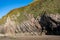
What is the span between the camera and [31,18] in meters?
93.6

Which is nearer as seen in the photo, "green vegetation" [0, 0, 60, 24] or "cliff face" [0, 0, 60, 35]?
"cliff face" [0, 0, 60, 35]

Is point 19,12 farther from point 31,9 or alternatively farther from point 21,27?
point 21,27

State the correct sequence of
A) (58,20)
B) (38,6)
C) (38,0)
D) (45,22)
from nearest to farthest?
(58,20) < (45,22) < (38,6) < (38,0)

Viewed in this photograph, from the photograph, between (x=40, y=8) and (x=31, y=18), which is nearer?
(x=31, y=18)

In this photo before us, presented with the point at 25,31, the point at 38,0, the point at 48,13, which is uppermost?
the point at 38,0

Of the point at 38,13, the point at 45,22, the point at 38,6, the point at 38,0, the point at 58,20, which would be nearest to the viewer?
the point at 58,20

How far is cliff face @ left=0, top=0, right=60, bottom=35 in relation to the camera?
88.5 metres

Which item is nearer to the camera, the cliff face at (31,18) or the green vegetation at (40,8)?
the cliff face at (31,18)

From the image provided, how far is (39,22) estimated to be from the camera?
8894cm

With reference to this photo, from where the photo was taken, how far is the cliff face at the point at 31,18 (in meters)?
88.5

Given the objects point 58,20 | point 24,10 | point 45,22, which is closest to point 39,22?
point 45,22

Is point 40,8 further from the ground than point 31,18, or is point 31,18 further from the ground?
point 40,8

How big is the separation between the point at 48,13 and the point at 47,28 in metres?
7.91

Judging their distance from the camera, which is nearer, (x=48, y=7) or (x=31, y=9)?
(x=48, y=7)
